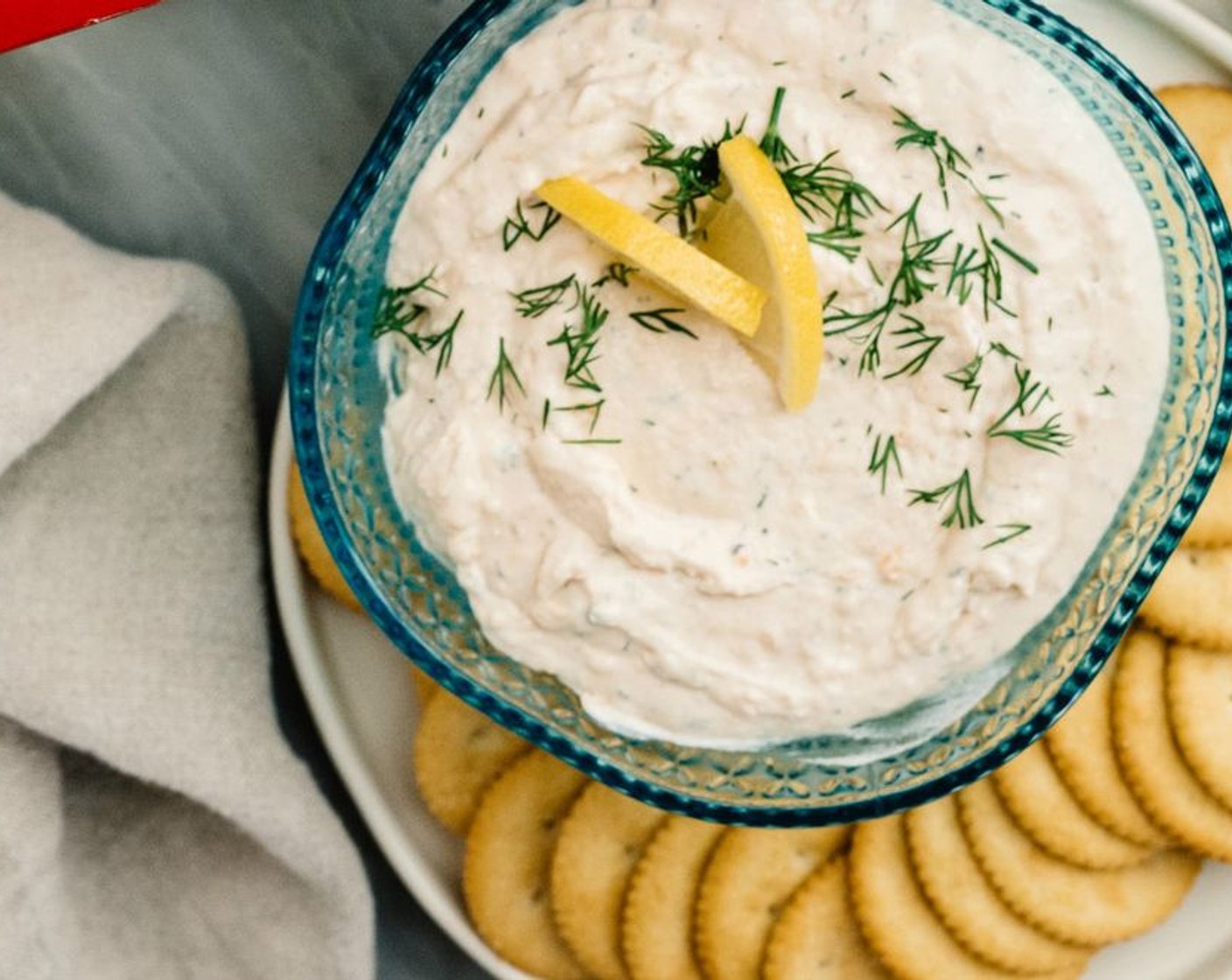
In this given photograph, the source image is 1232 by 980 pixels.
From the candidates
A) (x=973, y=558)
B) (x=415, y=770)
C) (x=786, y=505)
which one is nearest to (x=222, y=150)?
(x=415, y=770)

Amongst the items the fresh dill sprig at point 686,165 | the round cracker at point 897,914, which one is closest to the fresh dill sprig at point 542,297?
the fresh dill sprig at point 686,165

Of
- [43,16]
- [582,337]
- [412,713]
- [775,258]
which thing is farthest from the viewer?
[412,713]

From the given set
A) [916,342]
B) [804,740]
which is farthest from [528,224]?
[804,740]

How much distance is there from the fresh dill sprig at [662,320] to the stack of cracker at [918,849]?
689mm

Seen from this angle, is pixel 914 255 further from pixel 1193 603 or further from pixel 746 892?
pixel 746 892

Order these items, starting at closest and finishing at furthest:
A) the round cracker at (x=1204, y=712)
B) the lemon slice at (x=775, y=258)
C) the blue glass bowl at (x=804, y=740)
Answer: the lemon slice at (x=775, y=258) < the blue glass bowl at (x=804, y=740) < the round cracker at (x=1204, y=712)

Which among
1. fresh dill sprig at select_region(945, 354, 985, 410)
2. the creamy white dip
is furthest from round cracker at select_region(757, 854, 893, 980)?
fresh dill sprig at select_region(945, 354, 985, 410)

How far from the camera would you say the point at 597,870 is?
6.42 feet

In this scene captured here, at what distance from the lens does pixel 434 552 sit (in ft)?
5.25

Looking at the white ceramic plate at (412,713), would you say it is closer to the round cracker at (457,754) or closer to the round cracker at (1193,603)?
the round cracker at (457,754)

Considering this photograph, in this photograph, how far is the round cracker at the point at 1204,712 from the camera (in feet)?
5.94

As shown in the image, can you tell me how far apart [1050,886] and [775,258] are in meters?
0.99

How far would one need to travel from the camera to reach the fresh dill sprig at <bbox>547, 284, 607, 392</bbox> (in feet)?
4.77

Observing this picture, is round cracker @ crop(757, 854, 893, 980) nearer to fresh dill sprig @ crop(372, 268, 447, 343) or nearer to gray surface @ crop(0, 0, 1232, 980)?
fresh dill sprig @ crop(372, 268, 447, 343)
